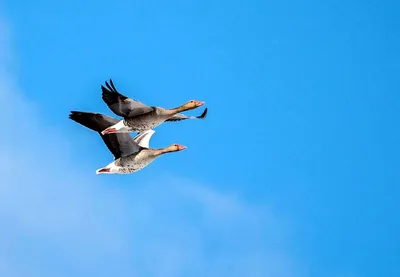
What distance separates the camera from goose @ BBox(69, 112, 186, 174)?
126 feet

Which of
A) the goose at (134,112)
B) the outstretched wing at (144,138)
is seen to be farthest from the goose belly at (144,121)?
the outstretched wing at (144,138)

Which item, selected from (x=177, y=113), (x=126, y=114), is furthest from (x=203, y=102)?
(x=126, y=114)

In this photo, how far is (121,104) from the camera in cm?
3550

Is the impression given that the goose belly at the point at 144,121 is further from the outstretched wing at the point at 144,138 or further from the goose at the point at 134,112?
the outstretched wing at the point at 144,138

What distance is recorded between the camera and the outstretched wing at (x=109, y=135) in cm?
3866

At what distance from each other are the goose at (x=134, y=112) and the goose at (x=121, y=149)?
0.92m

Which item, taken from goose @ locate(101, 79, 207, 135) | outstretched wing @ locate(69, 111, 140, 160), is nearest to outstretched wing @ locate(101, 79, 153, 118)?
goose @ locate(101, 79, 207, 135)

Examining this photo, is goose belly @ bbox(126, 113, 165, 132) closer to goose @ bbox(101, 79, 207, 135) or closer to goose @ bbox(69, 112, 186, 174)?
goose @ bbox(101, 79, 207, 135)

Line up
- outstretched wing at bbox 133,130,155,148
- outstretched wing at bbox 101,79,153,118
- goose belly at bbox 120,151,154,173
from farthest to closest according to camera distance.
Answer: outstretched wing at bbox 133,130,155,148, goose belly at bbox 120,151,154,173, outstretched wing at bbox 101,79,153,118

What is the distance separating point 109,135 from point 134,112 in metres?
3.37

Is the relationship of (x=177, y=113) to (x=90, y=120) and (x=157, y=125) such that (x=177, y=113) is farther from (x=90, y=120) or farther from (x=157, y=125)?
(x=90, y=120)

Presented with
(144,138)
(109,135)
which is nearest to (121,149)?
(109,135)

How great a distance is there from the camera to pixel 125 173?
3884 centimetres

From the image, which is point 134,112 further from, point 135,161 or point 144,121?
point 135,161
